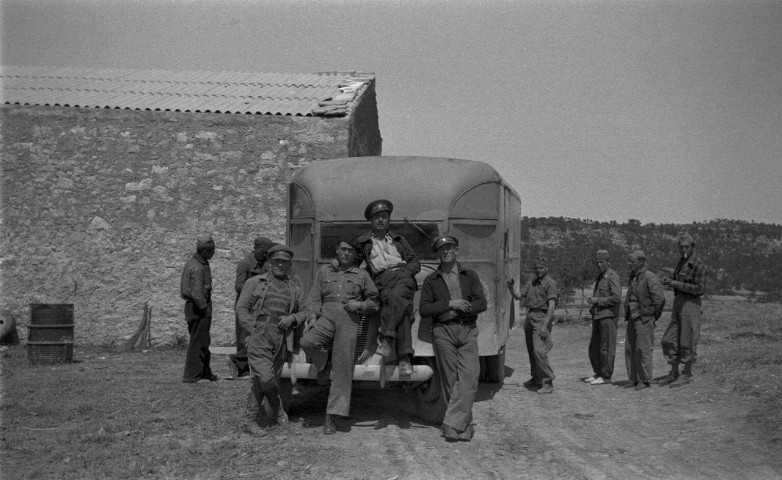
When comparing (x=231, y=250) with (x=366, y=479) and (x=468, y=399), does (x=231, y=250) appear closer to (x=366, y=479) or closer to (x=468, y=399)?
(x=468, y=399)

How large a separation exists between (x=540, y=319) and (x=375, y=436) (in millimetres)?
3494

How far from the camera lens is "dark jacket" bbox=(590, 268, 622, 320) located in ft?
34.4

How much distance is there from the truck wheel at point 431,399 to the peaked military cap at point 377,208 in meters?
1.61

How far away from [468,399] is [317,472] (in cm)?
187

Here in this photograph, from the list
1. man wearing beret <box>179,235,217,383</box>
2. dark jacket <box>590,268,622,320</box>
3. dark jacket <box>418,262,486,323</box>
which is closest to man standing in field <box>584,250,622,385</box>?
dark jacket <box>590,268,622,320</box>

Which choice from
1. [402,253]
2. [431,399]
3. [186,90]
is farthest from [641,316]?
[186,90]

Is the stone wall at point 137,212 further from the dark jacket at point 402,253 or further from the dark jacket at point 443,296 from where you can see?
the dark jacket at point 443,296

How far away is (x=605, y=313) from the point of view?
34.7ft

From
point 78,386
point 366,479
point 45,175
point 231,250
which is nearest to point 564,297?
point 231,250

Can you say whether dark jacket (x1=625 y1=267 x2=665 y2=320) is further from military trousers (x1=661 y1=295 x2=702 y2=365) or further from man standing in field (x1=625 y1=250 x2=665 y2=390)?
military trousers (x1=661 y1=295 x2=702 y2=365)

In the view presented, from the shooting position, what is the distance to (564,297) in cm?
2731

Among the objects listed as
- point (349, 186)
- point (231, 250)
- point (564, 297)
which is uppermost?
point (349, 186)

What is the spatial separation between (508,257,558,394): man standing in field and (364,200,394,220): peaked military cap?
9.69 feet

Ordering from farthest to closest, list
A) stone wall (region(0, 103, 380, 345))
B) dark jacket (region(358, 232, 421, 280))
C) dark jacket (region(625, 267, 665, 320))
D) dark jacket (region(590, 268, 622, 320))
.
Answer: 1. stone wall (region(0, 103, 380, 345))
2. dark jacket (region(590, 268, 622, 320))
3. dark jacket (region(625, 267, 665, 320))
4. dark jacket (region(358, 232, 421, 280))
